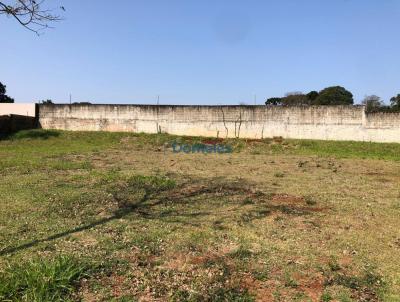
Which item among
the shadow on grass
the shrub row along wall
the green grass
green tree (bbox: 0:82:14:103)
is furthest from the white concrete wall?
the green grass

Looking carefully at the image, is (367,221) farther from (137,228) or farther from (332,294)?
(137,228)

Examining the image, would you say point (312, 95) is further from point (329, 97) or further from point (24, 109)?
point (24, 109)

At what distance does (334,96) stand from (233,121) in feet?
80.5

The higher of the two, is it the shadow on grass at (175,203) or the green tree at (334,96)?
the green tree at (334,96)

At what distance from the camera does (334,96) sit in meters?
41.9

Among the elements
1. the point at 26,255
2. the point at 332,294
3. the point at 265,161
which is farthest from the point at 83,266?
the point at 265,161

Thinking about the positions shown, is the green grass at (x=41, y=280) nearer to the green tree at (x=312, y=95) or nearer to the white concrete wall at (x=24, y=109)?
the white concrete wall at (x=24, y=109)

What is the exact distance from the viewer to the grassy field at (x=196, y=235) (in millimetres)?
3566

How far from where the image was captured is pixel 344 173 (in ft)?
35.1

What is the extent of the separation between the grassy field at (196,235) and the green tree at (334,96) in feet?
108

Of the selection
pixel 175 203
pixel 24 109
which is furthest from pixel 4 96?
pixel 175 203

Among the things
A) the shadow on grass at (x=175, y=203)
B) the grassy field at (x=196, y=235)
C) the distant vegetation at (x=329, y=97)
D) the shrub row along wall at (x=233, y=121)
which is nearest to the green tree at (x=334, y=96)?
the distant vegetation at (x=329, y=97)

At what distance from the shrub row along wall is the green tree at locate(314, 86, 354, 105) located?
2306 cm

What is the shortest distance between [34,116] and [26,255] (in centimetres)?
2008
